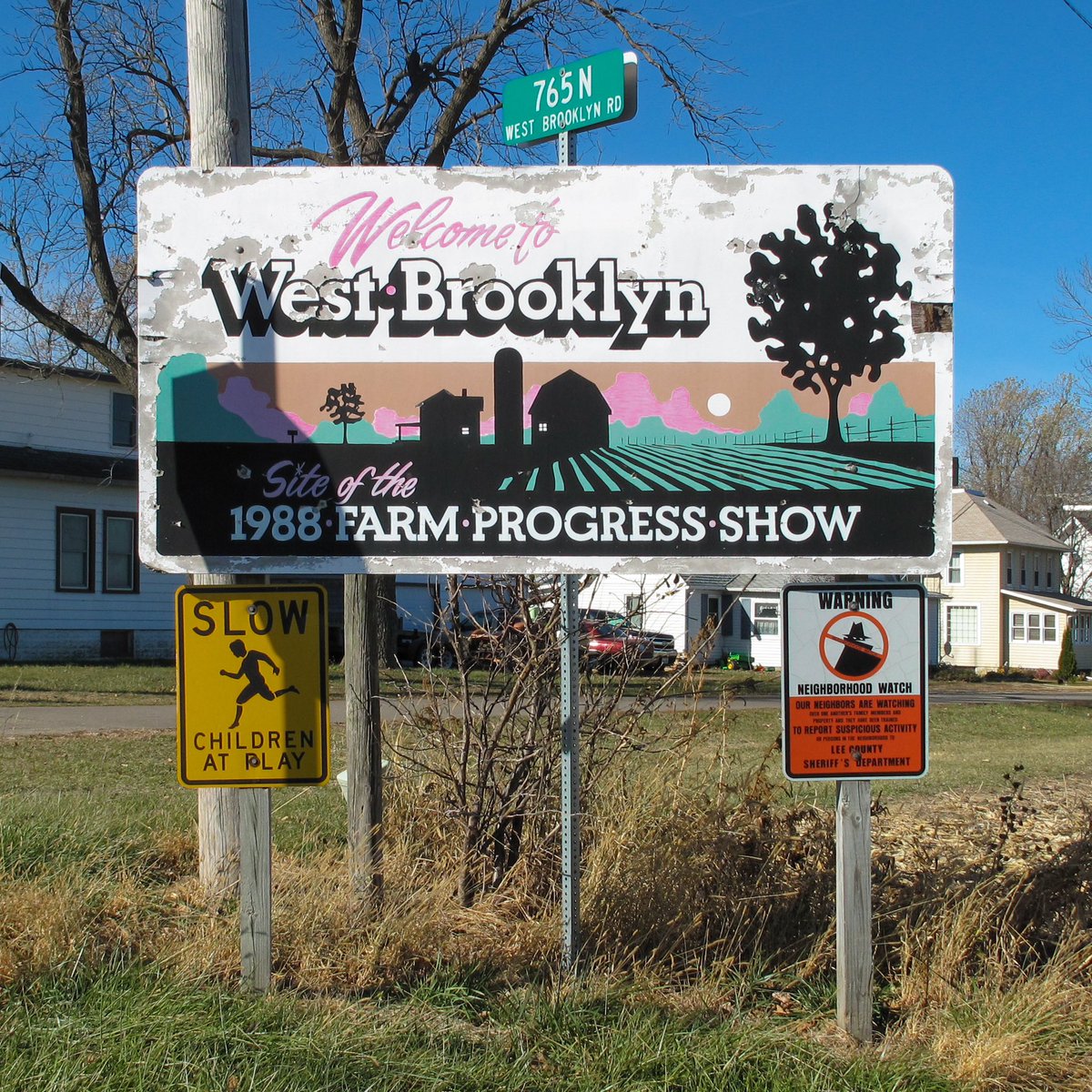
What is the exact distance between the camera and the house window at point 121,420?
27.8 m

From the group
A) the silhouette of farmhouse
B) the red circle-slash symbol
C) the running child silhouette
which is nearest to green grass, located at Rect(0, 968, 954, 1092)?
the running child silhouette

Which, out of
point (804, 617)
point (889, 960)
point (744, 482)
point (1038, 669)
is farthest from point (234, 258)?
point (1038, 669)

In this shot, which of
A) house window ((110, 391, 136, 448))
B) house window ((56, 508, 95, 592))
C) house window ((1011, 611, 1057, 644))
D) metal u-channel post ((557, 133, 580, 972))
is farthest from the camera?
house window ((1011, 611, 1057, 644))

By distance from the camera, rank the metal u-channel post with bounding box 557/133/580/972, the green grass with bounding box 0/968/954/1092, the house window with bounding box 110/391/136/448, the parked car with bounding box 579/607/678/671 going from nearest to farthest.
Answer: the green grass with bounding box 0/968/954/1092 < the metal u-channel post with bounding box 557/133/580/972 < the parked car with bounding box 579/607/678/671 < the house window with bounding box 110/391/136/448

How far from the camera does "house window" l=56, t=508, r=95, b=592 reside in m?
26.8

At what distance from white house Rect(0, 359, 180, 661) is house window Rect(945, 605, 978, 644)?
30.9 meters

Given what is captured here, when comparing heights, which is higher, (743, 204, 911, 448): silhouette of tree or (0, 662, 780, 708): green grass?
(743, 204, 911, 448): silhouette of tree

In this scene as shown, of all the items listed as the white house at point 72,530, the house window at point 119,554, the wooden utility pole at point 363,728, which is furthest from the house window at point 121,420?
the wooden utility pole at point 363,728

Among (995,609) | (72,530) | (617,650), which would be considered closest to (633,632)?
(617,650)

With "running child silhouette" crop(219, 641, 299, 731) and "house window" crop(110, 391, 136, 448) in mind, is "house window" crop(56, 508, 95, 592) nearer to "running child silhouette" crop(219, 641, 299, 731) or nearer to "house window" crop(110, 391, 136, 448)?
"house window" crop(110, 391, 136, 448)

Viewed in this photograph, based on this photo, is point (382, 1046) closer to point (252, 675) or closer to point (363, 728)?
point (252, 675)

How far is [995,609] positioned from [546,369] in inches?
1789

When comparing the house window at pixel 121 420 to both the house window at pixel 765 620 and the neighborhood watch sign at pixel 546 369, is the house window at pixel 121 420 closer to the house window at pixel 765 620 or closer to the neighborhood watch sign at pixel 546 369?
the house window at pixel 765 620

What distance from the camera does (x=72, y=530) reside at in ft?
88.6
